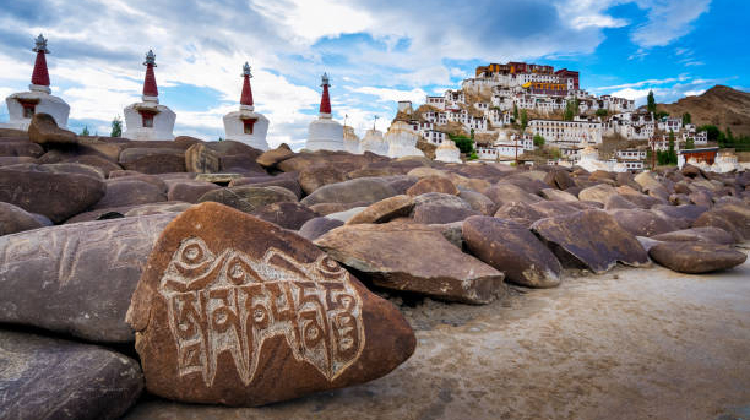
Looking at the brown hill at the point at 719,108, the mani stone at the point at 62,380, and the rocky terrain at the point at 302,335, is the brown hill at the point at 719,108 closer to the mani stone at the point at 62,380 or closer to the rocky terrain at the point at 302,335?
the rocky terrain at the point at 302,335

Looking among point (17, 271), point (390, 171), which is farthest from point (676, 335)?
point (390, 171)

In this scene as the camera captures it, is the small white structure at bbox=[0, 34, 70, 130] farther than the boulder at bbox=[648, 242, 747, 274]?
Yes

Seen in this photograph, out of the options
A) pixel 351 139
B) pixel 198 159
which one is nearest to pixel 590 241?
pixel 198 159

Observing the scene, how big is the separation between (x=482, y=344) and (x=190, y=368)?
5.31 ft

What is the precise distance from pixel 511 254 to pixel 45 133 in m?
12.2

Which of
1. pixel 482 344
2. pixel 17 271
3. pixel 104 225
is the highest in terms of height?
pixel 104 225

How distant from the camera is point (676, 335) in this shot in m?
2.50

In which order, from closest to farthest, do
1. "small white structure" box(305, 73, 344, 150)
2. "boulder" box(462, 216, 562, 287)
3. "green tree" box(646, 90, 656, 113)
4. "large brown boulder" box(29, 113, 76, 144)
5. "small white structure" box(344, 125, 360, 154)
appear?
"boulder" box(462, 216, 562, 287)
"large brown boulder" box(29, 113, 76, 144)
"small white structure" box(305, 73, 344, 150)
"small white structure" box(344, 125, 360, 154)
"green tree" box(646, 90, 656, 113)

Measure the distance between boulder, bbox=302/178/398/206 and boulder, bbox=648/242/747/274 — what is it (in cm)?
469

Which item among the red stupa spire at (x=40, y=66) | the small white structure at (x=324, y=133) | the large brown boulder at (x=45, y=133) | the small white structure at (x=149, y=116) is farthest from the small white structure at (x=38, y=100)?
the small white structure at (x=324, y=133)

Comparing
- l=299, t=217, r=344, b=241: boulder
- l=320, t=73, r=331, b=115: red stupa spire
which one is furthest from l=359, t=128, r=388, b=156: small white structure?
l=299, t=217, r=344, b=241: boulder

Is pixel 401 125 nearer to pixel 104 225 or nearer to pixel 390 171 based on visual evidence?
pixel 390 171

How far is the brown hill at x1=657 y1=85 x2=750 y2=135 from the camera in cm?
8450

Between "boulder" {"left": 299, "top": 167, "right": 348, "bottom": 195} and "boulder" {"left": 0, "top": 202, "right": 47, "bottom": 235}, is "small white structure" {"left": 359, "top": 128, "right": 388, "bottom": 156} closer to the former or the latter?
"boulder" {"left": 299, "top": 167, "right": 348, "bottom": 195}
